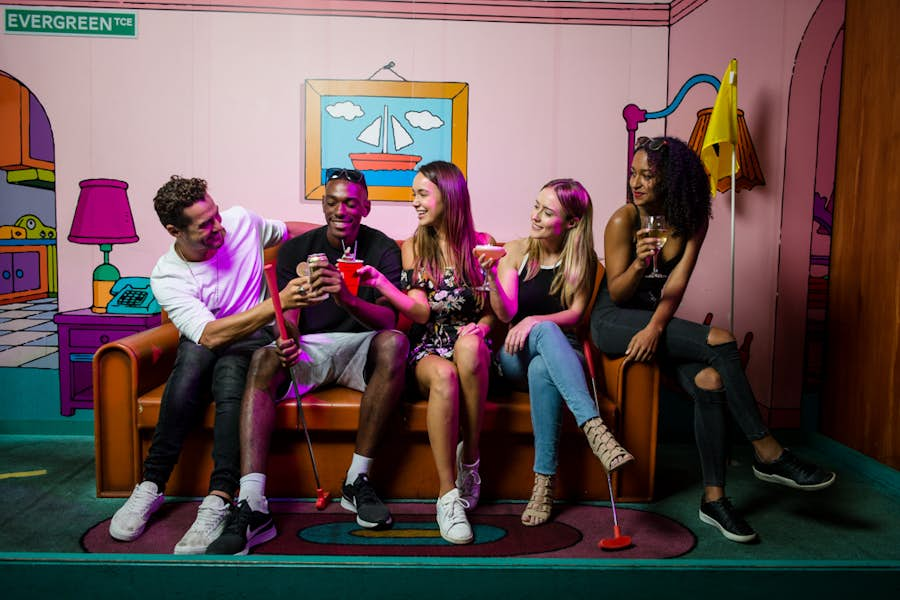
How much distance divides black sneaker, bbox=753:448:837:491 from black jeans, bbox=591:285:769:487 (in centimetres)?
12

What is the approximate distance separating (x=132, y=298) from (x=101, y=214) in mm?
446

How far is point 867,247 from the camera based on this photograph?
318 centimetres

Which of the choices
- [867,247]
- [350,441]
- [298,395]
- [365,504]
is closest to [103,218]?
[298,395]

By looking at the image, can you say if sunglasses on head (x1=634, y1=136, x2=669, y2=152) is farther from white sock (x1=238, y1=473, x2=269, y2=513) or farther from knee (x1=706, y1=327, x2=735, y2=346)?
white sock (x1=238, y1=473, x2=269, y2=513)

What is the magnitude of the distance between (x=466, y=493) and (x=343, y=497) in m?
0.46

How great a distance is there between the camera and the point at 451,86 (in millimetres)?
3430

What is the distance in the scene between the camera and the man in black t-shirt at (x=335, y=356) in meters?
2.32

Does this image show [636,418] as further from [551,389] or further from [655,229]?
[655,229]

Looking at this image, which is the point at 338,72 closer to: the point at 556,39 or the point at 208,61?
the point at 208,61

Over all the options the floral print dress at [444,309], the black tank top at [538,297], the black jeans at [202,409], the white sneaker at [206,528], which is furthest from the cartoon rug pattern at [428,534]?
the black tank top at [538,297]

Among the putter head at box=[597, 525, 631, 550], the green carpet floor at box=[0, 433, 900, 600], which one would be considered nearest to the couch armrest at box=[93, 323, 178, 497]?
the green carpet floor at box=[0, 433, 900, 600]

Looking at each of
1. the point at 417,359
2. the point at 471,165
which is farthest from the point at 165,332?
the point at 471,165

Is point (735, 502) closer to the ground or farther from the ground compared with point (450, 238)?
closer to the ground

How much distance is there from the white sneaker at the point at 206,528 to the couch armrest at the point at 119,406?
1.69ft
